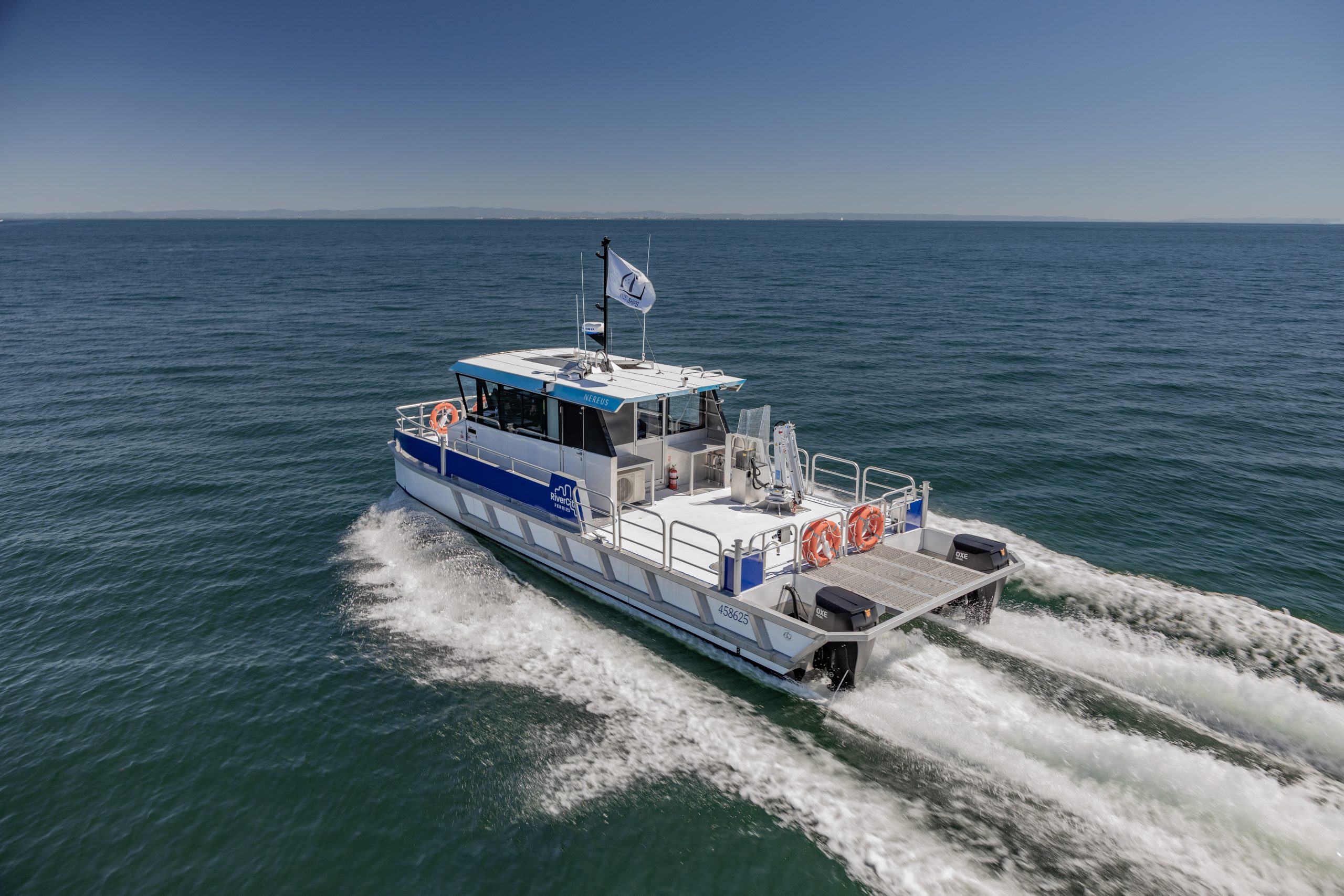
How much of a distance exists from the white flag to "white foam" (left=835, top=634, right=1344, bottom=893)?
7.78 meters

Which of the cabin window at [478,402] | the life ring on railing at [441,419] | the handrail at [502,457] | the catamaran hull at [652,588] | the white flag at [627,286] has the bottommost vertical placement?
the catamaran hull at [652,588]

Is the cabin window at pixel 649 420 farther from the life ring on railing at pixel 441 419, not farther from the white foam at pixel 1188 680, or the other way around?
the white foam at pixel 1188 680

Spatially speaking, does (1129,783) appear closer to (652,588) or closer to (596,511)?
(652,588)

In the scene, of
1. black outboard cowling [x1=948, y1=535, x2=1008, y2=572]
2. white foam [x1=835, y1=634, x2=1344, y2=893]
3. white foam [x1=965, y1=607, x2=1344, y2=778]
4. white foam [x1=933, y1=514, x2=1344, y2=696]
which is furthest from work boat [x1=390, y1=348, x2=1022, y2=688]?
white foam [x1=933, y1=514, x2=1344, y2=696]

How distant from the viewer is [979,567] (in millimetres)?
12164

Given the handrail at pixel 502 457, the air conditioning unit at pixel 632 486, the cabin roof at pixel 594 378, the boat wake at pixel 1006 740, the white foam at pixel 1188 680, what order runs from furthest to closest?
1. the handrail at pixel 502 457
2. the air conditioning unit at pixel 632 486
3. the cabin roof at pixel 594 378
4. the white foam at pixel 1188 680
5. the boat wake at pixel 1006 740

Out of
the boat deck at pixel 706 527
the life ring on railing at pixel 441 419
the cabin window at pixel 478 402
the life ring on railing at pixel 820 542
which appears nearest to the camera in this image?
the life ring on railing at pixel 820 542

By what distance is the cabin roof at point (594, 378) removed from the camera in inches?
537

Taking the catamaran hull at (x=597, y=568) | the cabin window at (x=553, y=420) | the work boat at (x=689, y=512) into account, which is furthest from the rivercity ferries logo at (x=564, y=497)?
the cabin window at (x=553, y=420)

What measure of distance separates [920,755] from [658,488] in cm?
760

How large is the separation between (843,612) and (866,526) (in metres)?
2.68

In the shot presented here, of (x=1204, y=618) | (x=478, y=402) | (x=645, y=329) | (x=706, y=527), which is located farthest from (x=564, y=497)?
(x=1204, y=618)

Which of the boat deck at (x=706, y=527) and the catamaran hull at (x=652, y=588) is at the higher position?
the boat deck at (x=706, y=527)

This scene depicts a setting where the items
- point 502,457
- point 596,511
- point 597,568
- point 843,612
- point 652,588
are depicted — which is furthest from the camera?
point 502,457
